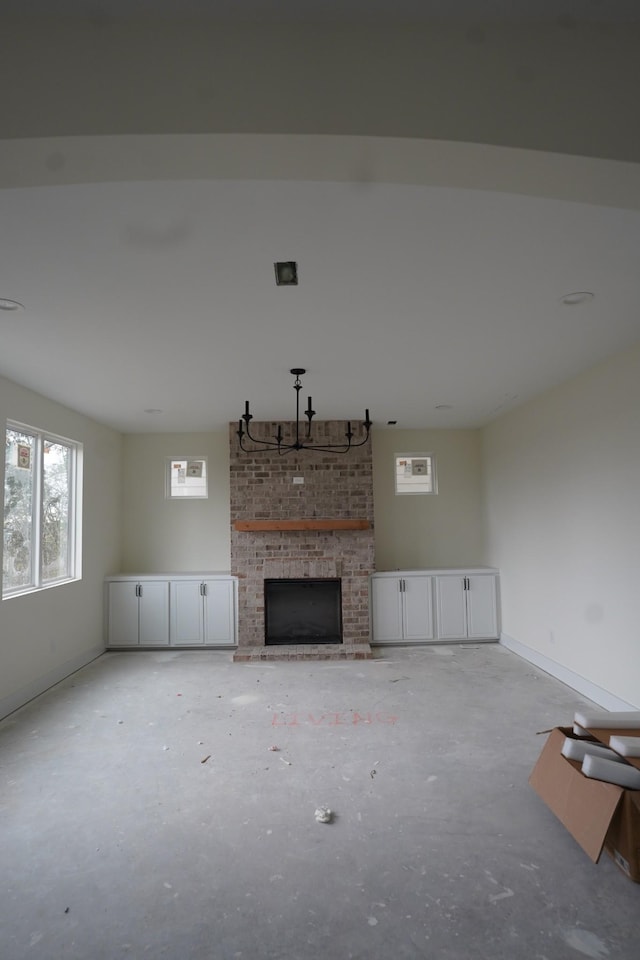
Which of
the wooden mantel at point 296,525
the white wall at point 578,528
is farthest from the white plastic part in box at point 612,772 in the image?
the wooden mantel at point 296,525

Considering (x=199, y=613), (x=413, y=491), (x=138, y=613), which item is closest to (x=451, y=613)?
(x=413, y=491)

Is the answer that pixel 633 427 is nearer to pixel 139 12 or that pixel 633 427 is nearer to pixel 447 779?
pixel 447 779

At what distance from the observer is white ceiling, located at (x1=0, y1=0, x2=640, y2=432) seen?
73.0 inches

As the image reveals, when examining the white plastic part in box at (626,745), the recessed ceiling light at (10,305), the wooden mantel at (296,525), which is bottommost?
the white plastic part in box at (626,745)

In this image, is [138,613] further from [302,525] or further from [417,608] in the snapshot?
[417,608]

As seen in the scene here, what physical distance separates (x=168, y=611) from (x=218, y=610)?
1.89ft

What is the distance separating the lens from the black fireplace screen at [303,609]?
242 inches

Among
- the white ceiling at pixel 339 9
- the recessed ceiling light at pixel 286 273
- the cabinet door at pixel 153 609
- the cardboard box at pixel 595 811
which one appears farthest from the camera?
the cabinet door at pixel 153 609

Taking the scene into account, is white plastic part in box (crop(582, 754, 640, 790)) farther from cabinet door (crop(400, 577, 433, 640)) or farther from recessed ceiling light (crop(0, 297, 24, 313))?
cabinet door (crop(400, 577, 433, 640))

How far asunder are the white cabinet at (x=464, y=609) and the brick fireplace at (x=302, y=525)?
0.90 metres

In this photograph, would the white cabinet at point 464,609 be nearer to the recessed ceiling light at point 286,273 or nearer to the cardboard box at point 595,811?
the cardboard box at point 595,811

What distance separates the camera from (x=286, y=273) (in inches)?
96.5

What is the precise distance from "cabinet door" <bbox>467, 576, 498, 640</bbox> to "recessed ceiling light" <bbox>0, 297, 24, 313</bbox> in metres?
5.21

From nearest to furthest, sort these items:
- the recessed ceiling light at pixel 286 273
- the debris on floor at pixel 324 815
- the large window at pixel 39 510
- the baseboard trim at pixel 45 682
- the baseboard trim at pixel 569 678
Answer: the recessed ceiling light at pixel 286 273 < the debris on floor at pixel 324 815 < the baseboard trim at pixel 569 678 < the baseboard trim at pixel 45 682 < the large window at pixel 39 510
